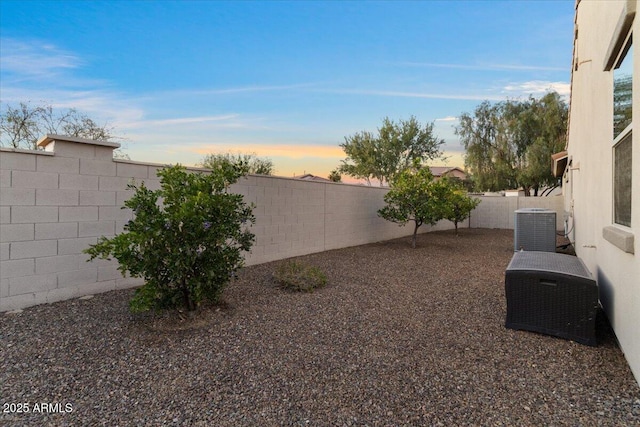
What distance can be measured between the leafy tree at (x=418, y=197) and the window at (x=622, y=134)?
19.9ft

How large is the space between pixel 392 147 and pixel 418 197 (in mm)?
14048

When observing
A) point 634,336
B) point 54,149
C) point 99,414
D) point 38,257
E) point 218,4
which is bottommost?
point 99,414

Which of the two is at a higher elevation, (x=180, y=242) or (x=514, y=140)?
(x=514, y=140)

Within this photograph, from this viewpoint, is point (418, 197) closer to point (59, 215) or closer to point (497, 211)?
point (59, 215)

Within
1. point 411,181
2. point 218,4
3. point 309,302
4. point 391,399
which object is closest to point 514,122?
point 411,181

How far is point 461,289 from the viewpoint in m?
5.43

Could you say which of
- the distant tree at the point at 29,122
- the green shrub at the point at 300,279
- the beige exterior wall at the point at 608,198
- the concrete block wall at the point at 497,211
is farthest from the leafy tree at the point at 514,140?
the distant tree at the point at 29,122

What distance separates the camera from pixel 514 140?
22.8 m

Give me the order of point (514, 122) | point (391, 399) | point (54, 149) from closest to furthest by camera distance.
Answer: point (391, 399)
point (54, 149)
point (514, 122)

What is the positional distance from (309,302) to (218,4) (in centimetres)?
685

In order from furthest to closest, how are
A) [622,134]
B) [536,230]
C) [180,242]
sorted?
[536,230] → [180,242] → [622,134]

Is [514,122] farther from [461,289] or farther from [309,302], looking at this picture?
[309,302]

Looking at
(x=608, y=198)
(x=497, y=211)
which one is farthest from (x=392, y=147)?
(x=608, y=198)

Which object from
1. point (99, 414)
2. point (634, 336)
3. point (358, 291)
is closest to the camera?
point (99, 414)
